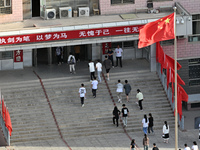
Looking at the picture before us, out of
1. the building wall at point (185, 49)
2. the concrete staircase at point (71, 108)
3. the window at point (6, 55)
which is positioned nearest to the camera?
the concrete staircase at point (71, 108)

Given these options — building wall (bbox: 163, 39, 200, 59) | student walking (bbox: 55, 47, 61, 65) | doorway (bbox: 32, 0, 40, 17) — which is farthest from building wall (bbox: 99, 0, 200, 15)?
doorway (bbox: 32, 0, 40, 17)

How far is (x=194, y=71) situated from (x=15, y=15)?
46.5ft

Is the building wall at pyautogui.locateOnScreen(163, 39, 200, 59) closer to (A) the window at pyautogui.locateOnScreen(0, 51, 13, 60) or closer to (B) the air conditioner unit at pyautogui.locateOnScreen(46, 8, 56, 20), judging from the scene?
(B) the air conditioner unit at pyautogui.locateOnScreen(46, 8, 56, 20)

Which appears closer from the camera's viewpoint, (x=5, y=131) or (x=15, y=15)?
(x=5, y=131)

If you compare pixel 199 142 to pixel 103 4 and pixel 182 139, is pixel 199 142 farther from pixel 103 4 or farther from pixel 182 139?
pixel 103 4

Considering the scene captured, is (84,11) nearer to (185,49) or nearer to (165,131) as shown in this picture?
(185,49)

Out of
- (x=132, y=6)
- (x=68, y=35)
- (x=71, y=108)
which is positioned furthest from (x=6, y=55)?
(x=132, y=6)

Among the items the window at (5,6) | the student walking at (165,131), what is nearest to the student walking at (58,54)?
the window at (5,6)

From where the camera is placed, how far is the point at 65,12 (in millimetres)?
51438

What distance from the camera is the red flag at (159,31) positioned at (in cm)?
3906

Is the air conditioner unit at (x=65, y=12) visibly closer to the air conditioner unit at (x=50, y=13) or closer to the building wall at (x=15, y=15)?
the air conditioner unit at (x=50, y=13)

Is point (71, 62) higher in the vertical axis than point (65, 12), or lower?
lower

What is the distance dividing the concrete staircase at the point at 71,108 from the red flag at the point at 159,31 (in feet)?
31.4

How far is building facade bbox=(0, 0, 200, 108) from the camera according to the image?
4859 cm
